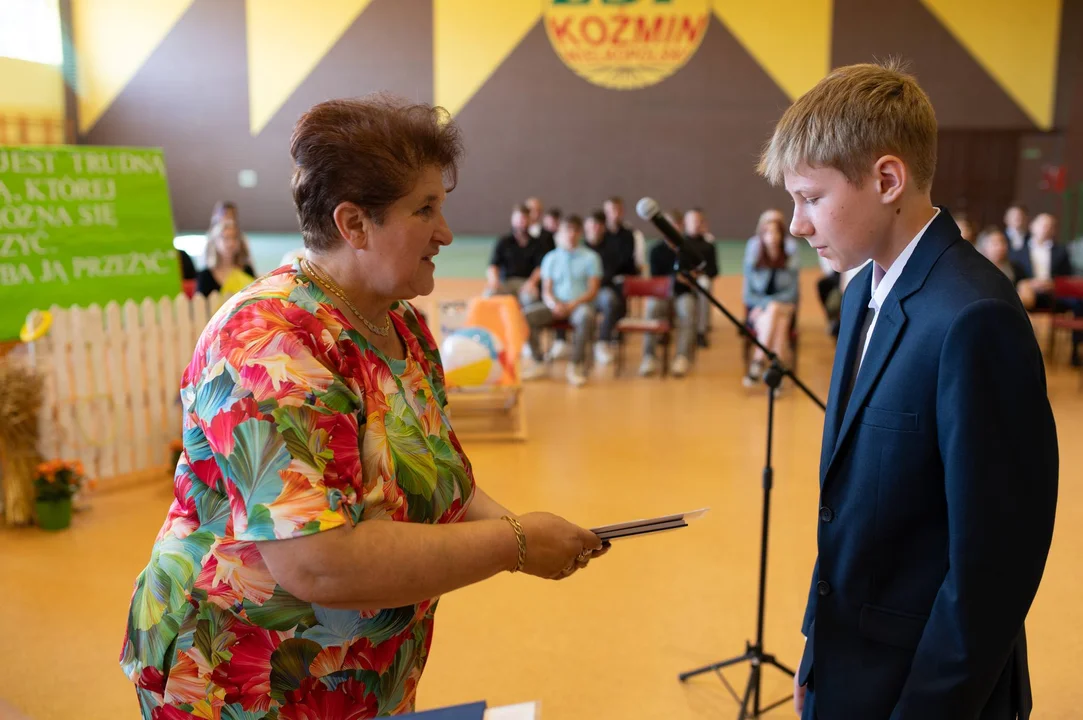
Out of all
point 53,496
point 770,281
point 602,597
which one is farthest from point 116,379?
point 770,281

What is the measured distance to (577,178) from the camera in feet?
43.5

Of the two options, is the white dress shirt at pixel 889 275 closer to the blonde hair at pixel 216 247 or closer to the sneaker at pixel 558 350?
the blonde hair at pixel 216 247

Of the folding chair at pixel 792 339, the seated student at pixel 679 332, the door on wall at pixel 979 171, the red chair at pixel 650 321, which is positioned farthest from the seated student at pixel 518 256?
the door on wall at pixel 979 171

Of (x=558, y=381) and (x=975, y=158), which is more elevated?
(x=975, y=158)

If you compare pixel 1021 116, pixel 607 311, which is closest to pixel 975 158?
pixel 1021 116

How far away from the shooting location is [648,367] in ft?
28.3

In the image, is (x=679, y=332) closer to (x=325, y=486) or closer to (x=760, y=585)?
(x=760, y=585)

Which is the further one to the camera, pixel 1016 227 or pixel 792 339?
pixel 1016 227

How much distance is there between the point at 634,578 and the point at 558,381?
14.8 ft

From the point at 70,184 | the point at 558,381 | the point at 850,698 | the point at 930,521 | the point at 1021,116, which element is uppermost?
the point at 1021,116

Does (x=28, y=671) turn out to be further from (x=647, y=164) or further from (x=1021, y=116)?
(x=1021, y=116)

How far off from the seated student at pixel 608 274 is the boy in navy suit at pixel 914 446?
747 cm

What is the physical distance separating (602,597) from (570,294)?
17.2 ft

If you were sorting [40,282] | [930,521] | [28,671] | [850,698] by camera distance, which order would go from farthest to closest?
[40,282]
[28,671]
[850,698]
[930,521]
